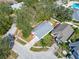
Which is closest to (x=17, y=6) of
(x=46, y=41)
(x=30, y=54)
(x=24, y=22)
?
(x=24, y=22)

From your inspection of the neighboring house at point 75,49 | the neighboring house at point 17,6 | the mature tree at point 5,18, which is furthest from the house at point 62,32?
the neighboring house at point 17,6

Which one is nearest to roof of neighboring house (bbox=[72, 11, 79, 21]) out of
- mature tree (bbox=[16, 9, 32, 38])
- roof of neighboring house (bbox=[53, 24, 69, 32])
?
roof of neighboring house (bbox=[53, 24, 69, 32])

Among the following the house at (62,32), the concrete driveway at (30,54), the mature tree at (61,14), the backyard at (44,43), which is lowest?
the concrete driveway at (30,54)

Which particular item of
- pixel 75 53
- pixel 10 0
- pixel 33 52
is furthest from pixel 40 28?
pixel 10 0

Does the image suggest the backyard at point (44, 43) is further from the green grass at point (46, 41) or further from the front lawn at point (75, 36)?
the front lawn at point (75, 36)

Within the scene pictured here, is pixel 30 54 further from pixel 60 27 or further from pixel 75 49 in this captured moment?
pixel 60 27

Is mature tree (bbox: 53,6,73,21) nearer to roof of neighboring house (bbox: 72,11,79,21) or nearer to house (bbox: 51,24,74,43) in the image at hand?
roof of neighboring house (bbox: 72,11,79,21)

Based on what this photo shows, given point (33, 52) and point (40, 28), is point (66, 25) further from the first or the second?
point (33, 52)
